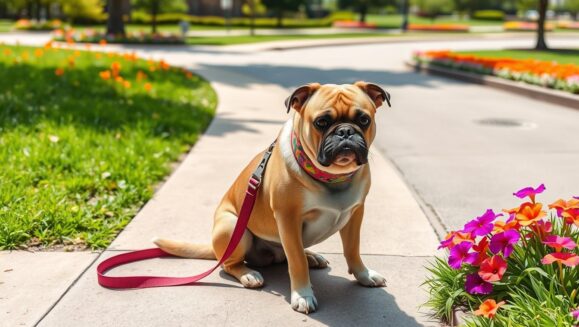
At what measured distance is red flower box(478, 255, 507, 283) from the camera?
9.54ft

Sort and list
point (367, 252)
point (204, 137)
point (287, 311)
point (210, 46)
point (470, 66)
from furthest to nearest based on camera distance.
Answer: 1. point (210, 46)
2. point (470, 66)
3. point (204, 137)
4. point (367, 252)
5. point (287, 311)

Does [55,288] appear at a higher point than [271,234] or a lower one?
lower

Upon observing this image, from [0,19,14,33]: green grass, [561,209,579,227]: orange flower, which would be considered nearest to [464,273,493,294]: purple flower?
[561,209,579,227]: orange flower

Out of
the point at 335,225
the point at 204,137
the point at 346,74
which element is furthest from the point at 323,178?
the point at 346,74

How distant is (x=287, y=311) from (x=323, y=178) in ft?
2.59

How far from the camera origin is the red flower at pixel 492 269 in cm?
291

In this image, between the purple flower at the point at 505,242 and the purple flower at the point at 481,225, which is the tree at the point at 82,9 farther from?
the purple flower at the point at 505,242

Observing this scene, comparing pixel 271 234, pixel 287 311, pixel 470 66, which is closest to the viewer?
pixel 287 311

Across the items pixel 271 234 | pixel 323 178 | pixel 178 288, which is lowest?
pixel 178 288

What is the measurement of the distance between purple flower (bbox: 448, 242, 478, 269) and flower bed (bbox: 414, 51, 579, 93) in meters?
10.2

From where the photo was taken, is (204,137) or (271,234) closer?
(271,234)

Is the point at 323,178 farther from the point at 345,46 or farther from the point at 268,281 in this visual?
the point at 345,46

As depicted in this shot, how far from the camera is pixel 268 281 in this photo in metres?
3.88

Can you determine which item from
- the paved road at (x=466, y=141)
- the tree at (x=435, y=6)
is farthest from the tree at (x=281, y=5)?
the paved road at (x=466, y=141)
